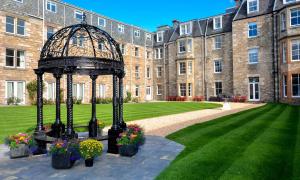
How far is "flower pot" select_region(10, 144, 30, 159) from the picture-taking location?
22.4 ft

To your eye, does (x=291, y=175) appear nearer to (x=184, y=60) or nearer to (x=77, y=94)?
(x=77, y=94)

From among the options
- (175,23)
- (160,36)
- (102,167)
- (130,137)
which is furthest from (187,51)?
(102,167)

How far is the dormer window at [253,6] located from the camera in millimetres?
32531

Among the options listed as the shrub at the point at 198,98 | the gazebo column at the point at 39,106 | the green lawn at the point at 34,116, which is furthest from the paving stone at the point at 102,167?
the shrub at the point at 198,98

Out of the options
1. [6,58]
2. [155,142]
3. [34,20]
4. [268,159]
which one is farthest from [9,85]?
[268,159]

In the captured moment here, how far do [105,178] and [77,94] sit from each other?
94.9 feet

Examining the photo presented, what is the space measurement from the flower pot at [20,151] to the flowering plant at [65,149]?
1.57 m

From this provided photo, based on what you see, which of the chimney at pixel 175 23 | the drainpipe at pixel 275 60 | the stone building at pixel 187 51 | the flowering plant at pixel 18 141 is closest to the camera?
the flowering plant at pixel 18 141

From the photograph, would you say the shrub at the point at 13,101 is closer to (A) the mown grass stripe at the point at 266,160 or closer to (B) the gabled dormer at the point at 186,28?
(A) the mown grass stripe at the point at 266,160

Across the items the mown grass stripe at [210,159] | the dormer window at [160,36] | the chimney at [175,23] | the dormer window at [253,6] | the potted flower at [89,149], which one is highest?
the chimney at [175,23]

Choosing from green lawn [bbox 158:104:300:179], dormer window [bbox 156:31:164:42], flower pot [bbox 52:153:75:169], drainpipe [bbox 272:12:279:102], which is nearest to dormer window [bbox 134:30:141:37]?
dormer window [bbox 156:31:164:42]

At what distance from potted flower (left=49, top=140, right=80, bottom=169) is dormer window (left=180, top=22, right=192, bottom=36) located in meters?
36.7

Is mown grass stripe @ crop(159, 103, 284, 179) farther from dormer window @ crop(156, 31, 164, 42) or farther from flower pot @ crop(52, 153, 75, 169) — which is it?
dormer window @ crop(156, 31, 164, 42)

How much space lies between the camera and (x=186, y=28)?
133 feet
